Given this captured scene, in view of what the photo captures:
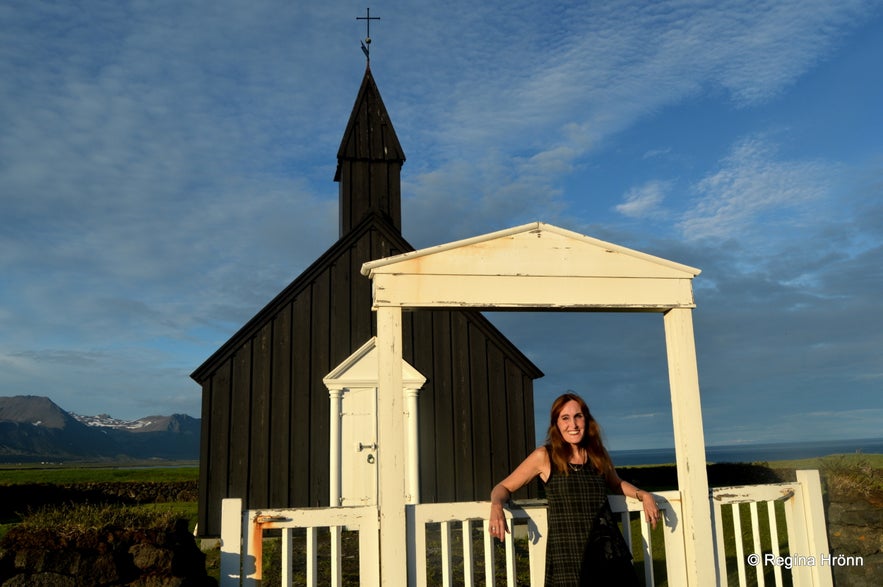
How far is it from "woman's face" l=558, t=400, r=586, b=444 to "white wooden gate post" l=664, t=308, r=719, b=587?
114cm

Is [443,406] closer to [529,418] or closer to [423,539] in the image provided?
[529,418]

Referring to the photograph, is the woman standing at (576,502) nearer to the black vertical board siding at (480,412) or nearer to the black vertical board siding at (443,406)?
the black vertical board siding at (443,406)

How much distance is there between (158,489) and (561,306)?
76.9 ft

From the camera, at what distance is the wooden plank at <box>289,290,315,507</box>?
1159 centimetres

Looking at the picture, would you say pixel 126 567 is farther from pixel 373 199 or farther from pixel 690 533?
pixel 373 199

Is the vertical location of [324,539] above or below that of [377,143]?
below

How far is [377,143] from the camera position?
15234mm

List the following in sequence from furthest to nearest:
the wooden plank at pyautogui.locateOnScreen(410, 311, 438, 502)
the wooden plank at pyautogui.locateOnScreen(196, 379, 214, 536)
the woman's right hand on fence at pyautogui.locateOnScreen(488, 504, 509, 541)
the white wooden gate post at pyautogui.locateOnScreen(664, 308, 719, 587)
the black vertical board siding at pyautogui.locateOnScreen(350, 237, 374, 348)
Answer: the black vertical board siding at pyautogui.locateOnScreen(350, 237, 374, 348)
the wooden plank at pyautogui.locateOnScreen(410, 311, 438, 502)
the wooden plank at pyautogui.locateOnScreen(196, 379, 214, 536)
the white wooden gate post at pyautogui.locateOnScreen(664, 308, 719, 587)
the woman's right hand on fence at pyautogui.locateOnScreen(488, 504, 509, 541)

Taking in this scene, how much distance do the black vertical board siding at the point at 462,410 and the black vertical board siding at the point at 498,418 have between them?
37 cm

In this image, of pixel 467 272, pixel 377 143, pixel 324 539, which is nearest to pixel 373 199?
pixel 377 143

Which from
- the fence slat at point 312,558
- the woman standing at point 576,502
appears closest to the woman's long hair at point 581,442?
the woman standing at point 576,502

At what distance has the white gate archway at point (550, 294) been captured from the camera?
512 centimetres

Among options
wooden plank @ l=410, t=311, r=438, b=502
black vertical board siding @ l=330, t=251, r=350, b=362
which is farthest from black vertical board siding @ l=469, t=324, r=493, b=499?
black vertical board siding @ l=330, t=251, r=350, b=362

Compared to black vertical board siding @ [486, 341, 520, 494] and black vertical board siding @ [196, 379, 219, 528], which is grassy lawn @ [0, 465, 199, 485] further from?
black vertical board siding @ [486, 341, 520, 494]
